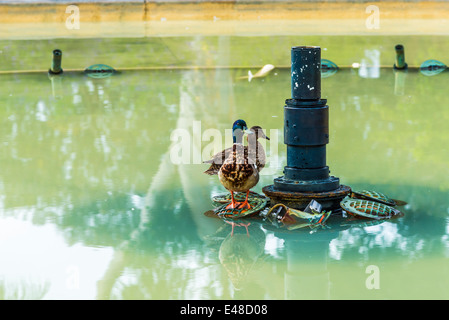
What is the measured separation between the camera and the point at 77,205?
23.6 feet

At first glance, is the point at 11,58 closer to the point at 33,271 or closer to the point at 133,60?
the point at 133,60

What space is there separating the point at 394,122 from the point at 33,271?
22.9ft

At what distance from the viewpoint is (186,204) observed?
23.6 feet

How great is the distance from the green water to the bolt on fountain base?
0.29m

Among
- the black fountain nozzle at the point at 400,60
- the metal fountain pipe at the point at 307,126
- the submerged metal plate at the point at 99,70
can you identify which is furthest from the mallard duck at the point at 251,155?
the submerged metal plate at the point at 99,70

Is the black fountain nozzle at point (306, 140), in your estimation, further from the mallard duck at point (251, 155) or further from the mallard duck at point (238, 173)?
the mallard duck at point (251, 155)

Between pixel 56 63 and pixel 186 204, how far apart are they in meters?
11.3

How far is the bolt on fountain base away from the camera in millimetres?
6578

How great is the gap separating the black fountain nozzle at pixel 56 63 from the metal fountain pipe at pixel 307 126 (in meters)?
11.7

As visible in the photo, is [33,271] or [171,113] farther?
[171,113]

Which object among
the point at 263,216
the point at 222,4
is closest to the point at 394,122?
the point at 263,216

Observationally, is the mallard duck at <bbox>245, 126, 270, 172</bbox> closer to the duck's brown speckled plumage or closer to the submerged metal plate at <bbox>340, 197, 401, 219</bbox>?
the duck's brown speckled plumage

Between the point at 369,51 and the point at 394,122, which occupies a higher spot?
the point at 369,51
